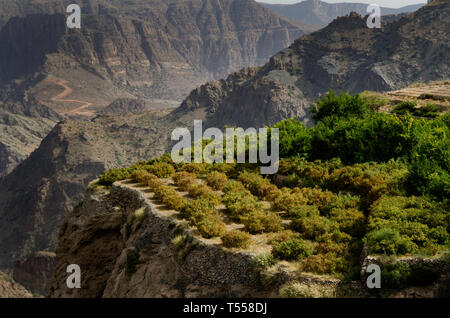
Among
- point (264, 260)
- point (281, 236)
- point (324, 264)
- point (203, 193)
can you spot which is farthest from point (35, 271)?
point (324, 264)

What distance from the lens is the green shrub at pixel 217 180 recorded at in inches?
628

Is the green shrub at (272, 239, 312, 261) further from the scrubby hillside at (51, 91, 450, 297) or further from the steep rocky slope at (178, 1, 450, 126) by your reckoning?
the steep rocky slope at (178, 1, 450, 126)

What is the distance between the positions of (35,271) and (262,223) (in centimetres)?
10644

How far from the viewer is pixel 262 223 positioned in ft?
40.3

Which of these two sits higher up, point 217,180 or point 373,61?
point 373,61

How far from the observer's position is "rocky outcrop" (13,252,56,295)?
100m

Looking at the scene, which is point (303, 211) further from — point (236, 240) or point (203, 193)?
point (203, 193)

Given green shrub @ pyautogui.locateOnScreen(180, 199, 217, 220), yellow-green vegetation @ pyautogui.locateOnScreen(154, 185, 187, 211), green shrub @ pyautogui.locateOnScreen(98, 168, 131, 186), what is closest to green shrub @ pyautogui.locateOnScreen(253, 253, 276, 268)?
green shrub @ pyautogui.locateOnScreen(180, 199, 217, 220)

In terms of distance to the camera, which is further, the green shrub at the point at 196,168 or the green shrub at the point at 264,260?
the green shrub at the point at 196,168

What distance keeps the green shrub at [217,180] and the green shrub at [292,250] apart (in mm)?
5885

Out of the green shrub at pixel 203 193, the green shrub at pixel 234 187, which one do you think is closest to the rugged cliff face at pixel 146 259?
the green shrub at pixel 203 193

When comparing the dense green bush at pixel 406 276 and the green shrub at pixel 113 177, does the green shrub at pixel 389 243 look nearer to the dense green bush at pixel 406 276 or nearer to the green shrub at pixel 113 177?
the dense green bush at pixel 406 276
